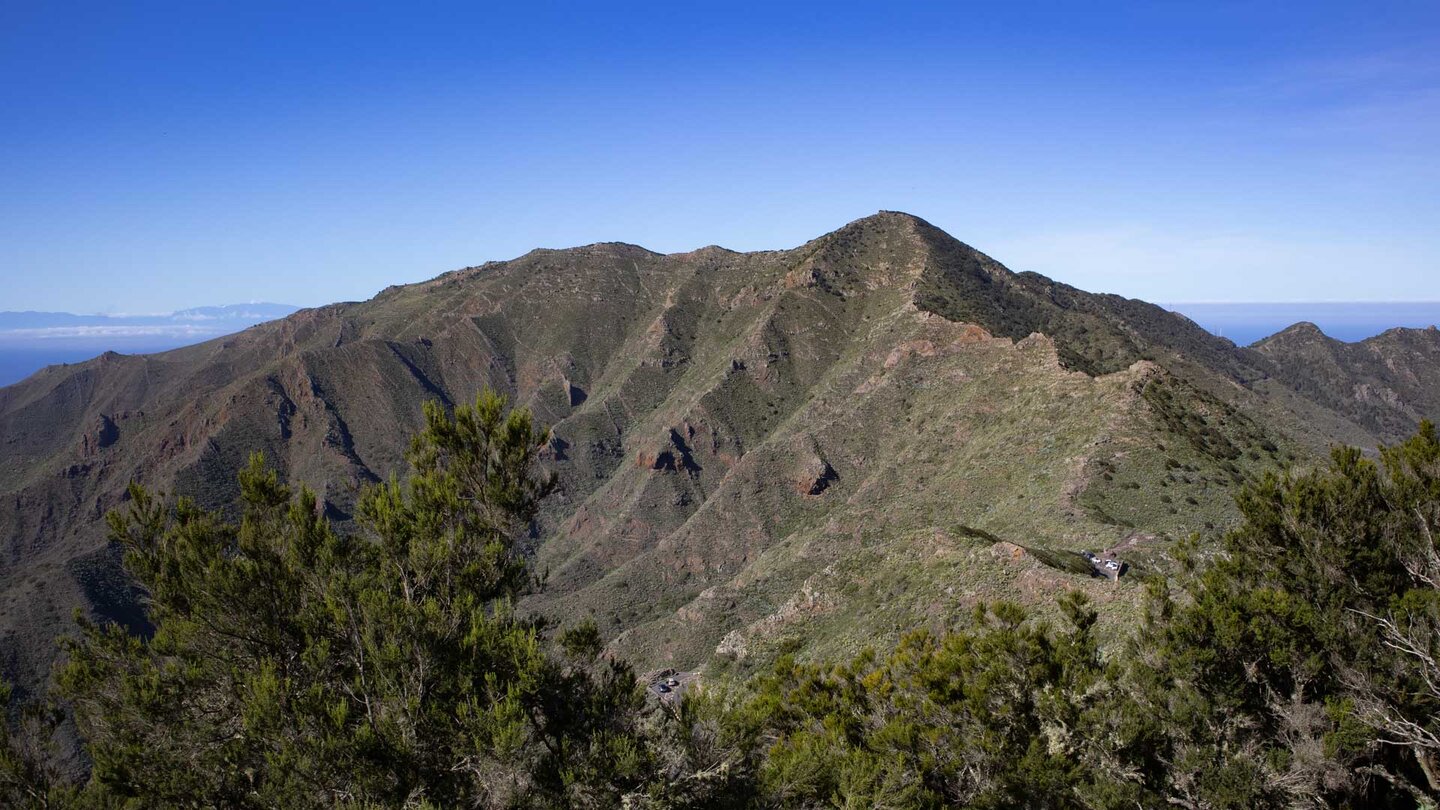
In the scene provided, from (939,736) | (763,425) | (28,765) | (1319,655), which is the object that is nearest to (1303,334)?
(763,425)

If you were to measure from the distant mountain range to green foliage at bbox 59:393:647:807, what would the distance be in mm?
3321

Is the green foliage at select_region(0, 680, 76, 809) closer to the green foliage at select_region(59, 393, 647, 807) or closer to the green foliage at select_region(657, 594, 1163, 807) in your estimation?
the green foliage at select_region(59, 393, 647, 807)

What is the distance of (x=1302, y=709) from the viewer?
49.1 ft

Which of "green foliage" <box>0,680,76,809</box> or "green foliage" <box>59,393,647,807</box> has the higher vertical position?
"green foliage" <box>59,393,647,807</box>

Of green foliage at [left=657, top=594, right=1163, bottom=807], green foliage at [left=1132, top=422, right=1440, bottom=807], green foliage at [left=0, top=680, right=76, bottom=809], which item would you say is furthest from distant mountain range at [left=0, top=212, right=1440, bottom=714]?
green foliage at [left=0, top=680, right=76, bottom=809]

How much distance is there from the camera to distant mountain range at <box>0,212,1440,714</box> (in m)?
44.3

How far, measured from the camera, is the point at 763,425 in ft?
297

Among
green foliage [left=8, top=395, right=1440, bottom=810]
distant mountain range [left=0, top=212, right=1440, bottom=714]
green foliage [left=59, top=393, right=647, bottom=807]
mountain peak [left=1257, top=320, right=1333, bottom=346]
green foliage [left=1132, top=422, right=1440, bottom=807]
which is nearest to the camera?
green foliage [left=59, top=393, right=647, bottom=807]

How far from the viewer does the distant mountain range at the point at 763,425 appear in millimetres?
44281

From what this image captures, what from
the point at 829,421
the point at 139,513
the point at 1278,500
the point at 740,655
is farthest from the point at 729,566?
the point at 139,513

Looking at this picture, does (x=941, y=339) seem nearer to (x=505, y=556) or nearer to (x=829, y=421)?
(x=829, y=421)

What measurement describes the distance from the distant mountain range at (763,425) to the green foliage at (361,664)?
131 inches

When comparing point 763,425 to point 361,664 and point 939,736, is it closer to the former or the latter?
point 939,736

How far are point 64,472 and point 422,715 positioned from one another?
128 meters
